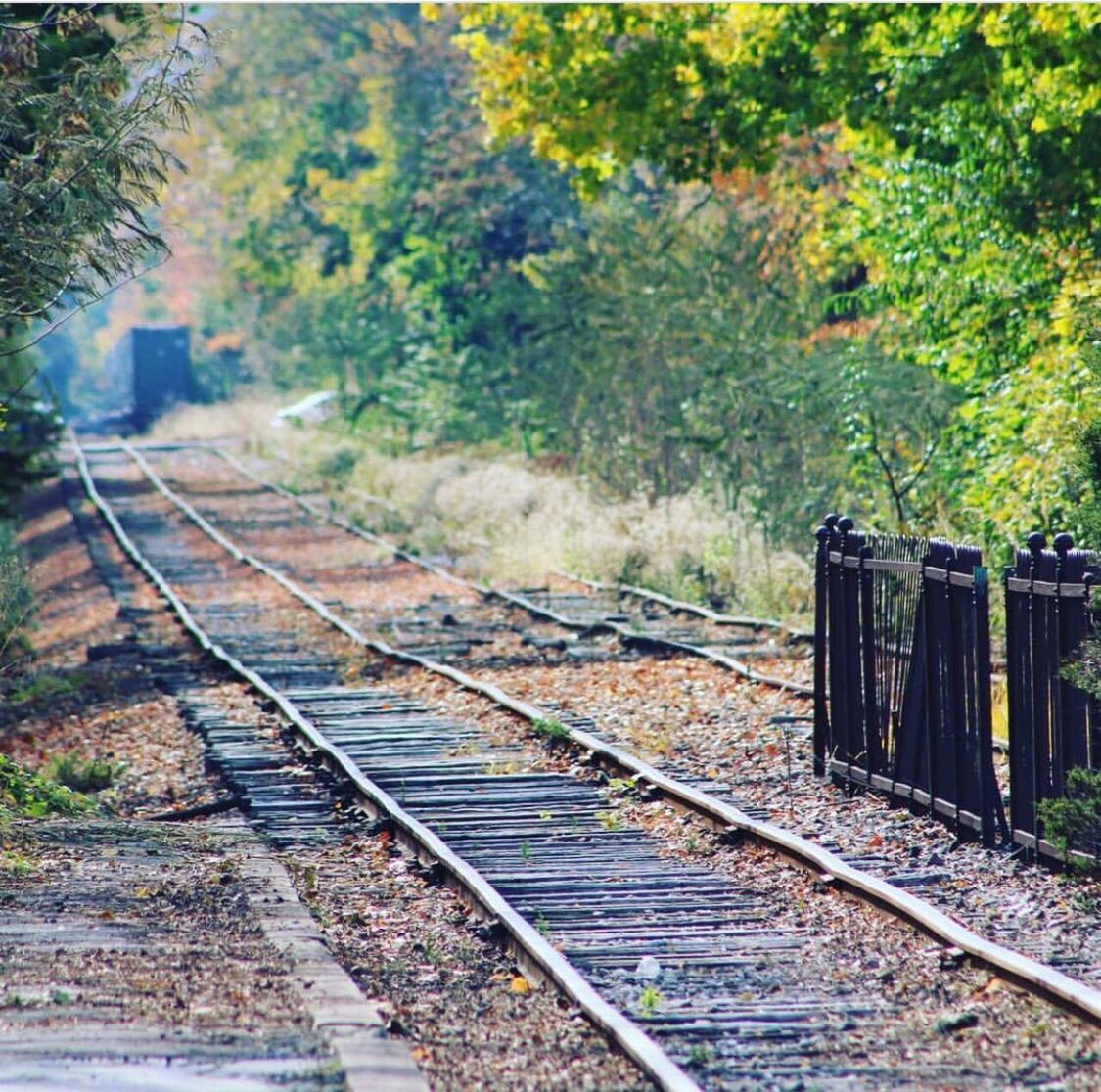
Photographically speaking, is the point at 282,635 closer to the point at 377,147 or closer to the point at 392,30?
the point at 377,147

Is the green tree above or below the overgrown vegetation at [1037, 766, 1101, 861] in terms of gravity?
above

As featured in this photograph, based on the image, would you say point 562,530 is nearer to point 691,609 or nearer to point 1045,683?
point 691,609

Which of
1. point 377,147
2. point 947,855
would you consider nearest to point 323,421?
point 377,147

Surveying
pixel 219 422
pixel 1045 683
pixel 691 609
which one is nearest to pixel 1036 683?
pixel 1045 683

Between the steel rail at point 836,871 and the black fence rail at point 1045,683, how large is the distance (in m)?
0.88

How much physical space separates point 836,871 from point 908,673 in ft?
5.99

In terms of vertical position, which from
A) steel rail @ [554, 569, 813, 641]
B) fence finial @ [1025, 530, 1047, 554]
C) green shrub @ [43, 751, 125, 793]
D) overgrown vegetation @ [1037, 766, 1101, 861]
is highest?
fence finial @ [1025, 530, 1047, 554]

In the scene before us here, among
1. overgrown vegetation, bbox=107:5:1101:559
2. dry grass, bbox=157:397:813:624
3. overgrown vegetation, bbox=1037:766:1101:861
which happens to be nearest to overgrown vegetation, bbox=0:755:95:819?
overgrown vegetation, bbox=107:5:1101:559

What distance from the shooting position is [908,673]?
10023 mm

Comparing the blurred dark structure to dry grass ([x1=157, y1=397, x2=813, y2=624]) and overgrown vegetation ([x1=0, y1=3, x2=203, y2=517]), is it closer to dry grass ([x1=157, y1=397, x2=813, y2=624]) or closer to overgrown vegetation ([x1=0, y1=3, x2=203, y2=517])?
dry grass ([x1=157, y1=397, x2=813, y2=624])

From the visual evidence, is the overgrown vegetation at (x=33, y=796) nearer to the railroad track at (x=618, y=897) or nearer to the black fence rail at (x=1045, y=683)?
the railroad track at (x=618, y=897)

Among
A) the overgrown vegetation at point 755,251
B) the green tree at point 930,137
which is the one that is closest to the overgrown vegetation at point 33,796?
the overgrown vegetation at point 755,251

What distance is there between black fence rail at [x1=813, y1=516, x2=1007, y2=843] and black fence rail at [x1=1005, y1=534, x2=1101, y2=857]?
20cm

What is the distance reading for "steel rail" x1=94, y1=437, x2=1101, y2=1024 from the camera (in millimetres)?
6602
